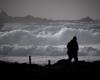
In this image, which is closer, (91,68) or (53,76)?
(53,76)

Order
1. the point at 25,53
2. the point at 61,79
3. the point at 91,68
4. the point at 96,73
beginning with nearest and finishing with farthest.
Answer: the point at 61,79
the point at 96,73
the point at 91,68
the point at 25,53

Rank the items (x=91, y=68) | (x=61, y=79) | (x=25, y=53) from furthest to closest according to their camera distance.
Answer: (x=25, y=53), (x=91, y=68), (x=61, y=79)

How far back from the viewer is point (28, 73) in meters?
31.4

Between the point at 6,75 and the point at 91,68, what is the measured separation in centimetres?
1022

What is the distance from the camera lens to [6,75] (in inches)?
1226

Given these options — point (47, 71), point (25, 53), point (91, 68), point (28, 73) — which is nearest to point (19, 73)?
point (28, 73)

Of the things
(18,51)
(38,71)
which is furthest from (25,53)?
(38,71)

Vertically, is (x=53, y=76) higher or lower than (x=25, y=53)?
lower

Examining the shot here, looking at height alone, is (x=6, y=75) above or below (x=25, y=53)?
below

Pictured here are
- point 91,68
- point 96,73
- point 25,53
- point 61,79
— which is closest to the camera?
point 61,79

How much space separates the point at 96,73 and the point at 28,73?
25.6ft

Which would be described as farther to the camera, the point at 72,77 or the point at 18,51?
the point at 18,51

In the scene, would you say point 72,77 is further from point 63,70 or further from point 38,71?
point 38,71

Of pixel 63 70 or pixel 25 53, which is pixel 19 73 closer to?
pixel 63 70
